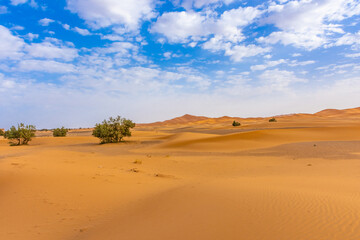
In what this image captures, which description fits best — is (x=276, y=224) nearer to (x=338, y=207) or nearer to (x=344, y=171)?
(x=338, y=207)

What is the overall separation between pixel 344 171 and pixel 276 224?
7058 millimetres

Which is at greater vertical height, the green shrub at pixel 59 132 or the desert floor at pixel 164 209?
the green shrub at pixel 59 132

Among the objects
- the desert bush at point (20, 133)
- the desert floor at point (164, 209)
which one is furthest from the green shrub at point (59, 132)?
the desert floor at point (164, 209)

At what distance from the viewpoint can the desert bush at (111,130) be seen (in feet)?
83.8

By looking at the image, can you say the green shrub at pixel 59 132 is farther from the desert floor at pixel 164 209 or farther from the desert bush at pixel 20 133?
the desert floor at pixel 164 209

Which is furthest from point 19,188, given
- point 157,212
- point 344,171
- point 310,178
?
point 344,171

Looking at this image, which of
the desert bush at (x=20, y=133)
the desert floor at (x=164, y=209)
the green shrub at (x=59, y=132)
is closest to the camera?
the desert floor at (x=164, y=209)

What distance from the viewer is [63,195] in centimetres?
585

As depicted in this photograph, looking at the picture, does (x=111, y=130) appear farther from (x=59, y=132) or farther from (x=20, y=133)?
(x=59, y=132)

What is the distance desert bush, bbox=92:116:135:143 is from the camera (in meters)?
25.5

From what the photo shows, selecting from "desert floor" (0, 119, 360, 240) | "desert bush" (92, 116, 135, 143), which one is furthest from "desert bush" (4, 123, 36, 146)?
"desert floor" (0, 119, 360, 240)

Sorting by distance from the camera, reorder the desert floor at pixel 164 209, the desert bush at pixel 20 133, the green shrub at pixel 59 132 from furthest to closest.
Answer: the green shrub at pixel 59 132, the desert bush at pixel 20 133, the desert floor at pixel 164 209

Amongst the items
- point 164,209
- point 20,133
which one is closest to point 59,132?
point 20,133

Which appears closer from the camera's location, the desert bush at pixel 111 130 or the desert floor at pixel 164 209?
the desert floor at pixel 164 209
